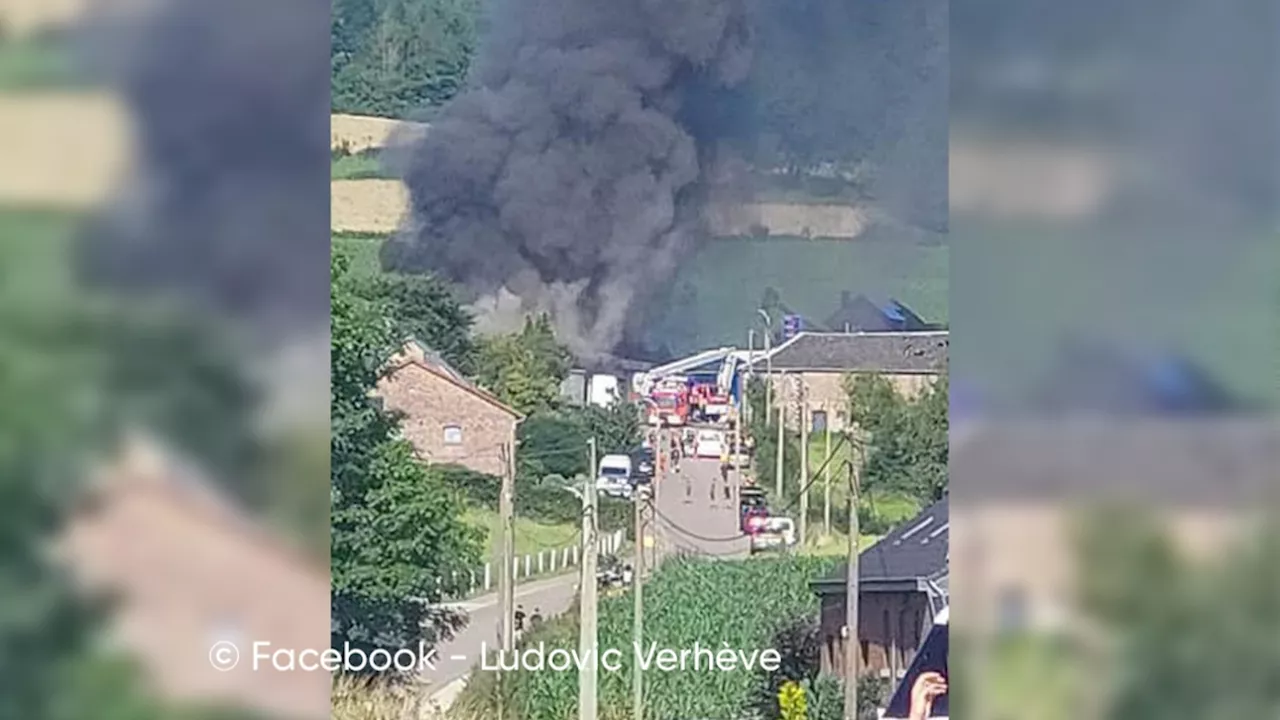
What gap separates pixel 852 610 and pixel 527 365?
0.77m

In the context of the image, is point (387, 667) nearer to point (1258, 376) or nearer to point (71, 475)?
point (71, 475)

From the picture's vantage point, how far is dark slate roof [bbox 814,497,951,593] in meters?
3.09

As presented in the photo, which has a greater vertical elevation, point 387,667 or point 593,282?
point 593,282

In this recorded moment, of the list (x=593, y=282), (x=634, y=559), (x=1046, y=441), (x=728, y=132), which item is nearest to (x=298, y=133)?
(x=593, y=282)

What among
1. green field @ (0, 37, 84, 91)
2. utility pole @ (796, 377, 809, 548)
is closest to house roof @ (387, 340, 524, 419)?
utility pole @ (796, 377, 809, 548)

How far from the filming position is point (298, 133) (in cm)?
304

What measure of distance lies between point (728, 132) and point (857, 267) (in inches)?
13.7

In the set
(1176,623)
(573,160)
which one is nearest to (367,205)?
(573,160)

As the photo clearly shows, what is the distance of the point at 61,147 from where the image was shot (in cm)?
306

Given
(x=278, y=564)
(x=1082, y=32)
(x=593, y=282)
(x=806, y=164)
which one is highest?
(x=1082, y=32)

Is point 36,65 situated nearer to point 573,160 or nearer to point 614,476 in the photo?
point 573,160

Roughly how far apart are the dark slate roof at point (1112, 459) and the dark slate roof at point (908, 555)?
0.09 meters

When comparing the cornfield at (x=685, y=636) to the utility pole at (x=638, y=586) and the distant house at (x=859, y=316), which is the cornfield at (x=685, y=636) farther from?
the distant house at (x=859, y=316)

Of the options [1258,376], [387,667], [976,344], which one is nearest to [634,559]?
[387,667]
